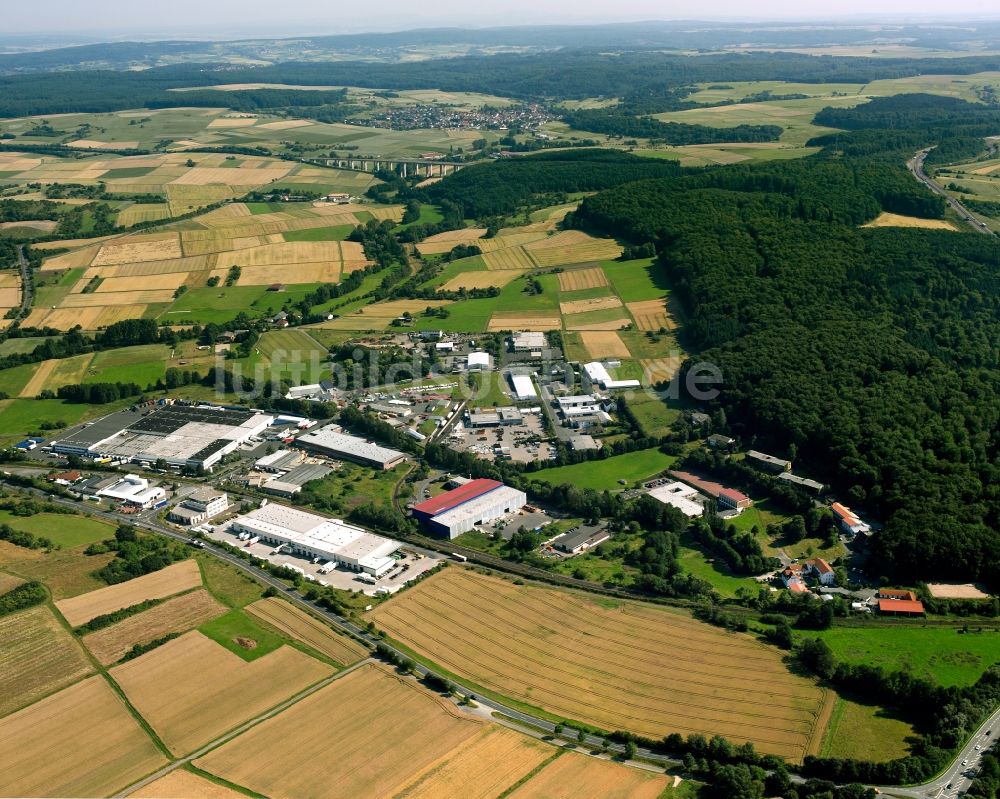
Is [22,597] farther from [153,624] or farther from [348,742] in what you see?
[348,742]

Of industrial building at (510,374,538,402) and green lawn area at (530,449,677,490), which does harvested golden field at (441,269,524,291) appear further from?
green lawn area at (530,449,677,490)

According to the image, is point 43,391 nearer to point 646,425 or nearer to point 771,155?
point 646,425

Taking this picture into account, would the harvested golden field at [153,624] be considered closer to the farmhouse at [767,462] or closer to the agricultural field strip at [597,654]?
the agricultural field strip at [597,654]

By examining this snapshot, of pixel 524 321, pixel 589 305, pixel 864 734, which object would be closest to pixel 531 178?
pixel 589 305

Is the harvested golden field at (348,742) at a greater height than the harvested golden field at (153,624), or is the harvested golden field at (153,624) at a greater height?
the harvested golden field at (153,624)

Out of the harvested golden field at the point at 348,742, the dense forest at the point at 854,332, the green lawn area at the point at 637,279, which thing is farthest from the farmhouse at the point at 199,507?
the green lawn area at the point at 637,279

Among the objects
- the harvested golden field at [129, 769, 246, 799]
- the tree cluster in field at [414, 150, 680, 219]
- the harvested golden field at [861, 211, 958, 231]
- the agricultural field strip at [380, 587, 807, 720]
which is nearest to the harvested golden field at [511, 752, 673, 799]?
the agricultural field strip at [380, 587, 807, 720]
